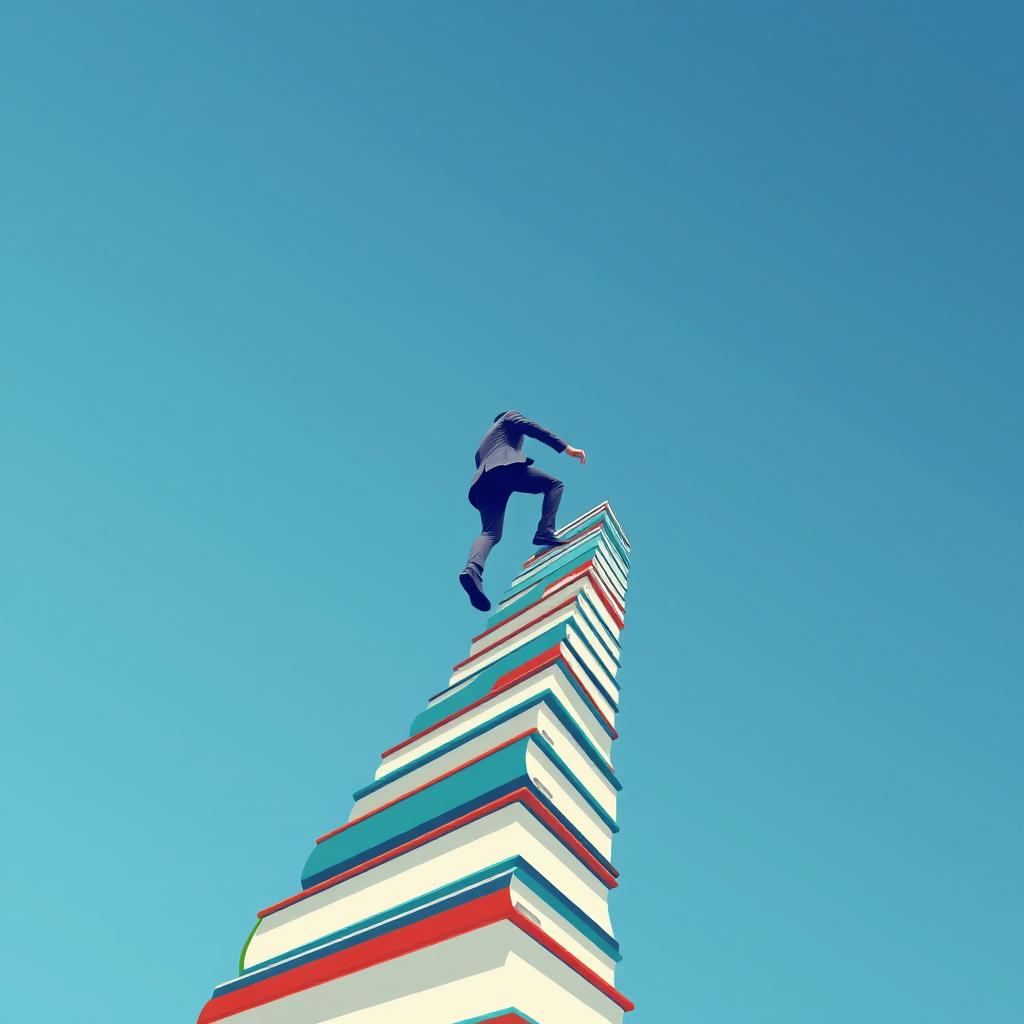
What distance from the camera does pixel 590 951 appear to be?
4.20m

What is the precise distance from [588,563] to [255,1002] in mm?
4833

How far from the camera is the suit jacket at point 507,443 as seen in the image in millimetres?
8250

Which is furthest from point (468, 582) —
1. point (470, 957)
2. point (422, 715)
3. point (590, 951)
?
point (470, 957)

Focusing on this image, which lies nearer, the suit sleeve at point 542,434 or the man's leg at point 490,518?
the man's leg at point 490,518

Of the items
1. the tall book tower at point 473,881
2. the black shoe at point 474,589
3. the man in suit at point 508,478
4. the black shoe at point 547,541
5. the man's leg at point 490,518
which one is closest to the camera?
the tall book tower at point 473,881

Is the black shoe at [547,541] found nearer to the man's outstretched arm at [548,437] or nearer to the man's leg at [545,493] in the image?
the man's leg at [545,493]

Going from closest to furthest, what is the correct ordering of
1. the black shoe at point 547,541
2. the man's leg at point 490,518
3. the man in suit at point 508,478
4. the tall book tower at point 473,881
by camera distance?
the tall book tower at point 473,881
the man's leg at point 490,518
the man in suit at point 508,478
the black shoe at point 547,541

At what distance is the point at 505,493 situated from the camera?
27.4 feet

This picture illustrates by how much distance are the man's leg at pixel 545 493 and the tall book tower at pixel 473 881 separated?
2068 mm

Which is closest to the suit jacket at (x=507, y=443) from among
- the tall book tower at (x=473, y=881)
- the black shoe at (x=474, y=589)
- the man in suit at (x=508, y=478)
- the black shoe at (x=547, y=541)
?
the man in suit at (x=508, y=478)

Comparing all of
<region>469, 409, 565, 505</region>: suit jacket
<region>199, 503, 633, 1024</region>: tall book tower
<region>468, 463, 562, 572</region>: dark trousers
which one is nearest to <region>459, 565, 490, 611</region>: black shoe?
<region>468, 463, 562, 572</region>: dark trousers

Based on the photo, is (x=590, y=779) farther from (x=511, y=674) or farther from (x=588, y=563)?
(x=588, y=563)

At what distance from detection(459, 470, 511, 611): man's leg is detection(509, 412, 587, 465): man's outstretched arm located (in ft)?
1.84

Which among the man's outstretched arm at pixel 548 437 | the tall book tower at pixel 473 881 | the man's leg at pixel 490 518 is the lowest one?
the tall book tower at pixel 473 881
